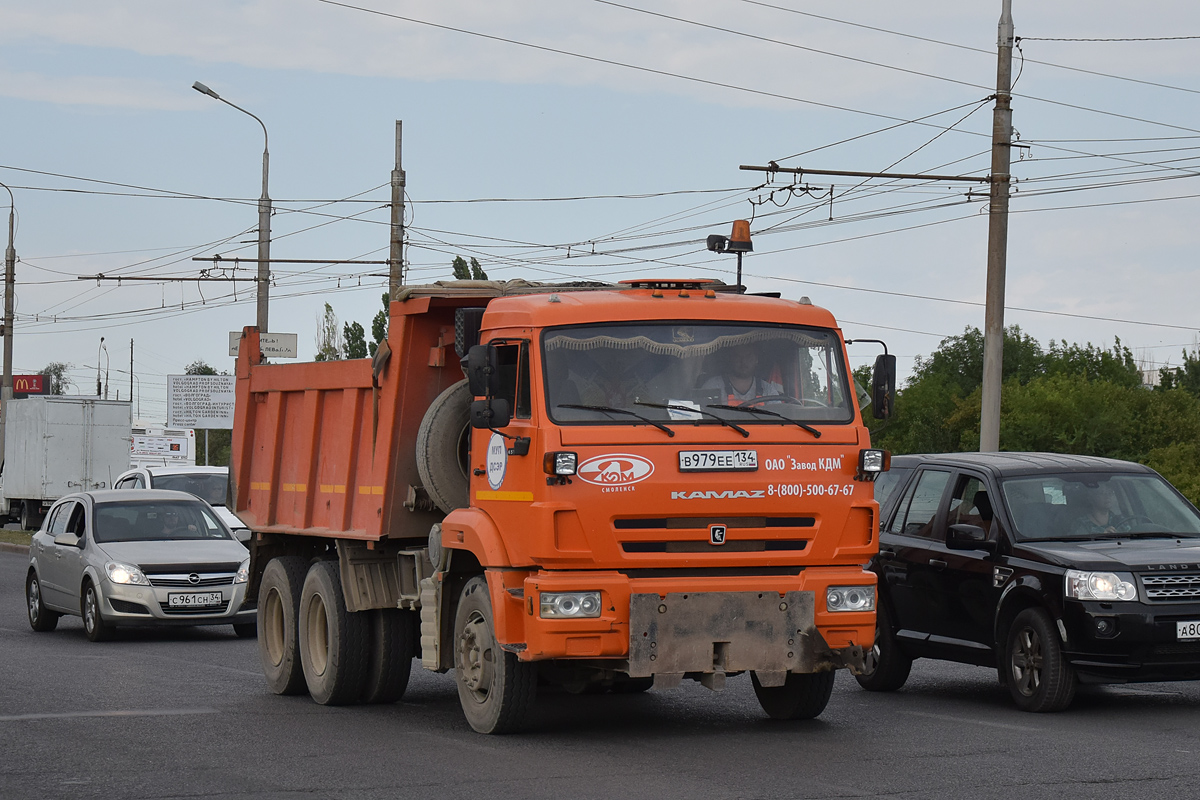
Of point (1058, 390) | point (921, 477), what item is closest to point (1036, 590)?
point (921, 477)

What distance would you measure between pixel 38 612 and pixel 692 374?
12.5 metres

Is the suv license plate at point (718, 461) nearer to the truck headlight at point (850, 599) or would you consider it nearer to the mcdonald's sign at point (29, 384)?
the truck headlight at point (850, 599)

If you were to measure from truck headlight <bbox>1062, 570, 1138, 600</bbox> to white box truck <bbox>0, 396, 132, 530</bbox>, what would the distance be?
3543cm

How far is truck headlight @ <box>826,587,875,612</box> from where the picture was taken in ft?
30.8

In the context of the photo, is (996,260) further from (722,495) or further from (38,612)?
(722,495)

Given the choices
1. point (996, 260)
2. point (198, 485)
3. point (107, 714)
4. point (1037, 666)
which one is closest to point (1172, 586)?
point (1037, 666)

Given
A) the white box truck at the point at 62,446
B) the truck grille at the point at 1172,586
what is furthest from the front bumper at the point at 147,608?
the white box truck at the point at 62,446

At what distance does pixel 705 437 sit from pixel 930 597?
3679 millimetres

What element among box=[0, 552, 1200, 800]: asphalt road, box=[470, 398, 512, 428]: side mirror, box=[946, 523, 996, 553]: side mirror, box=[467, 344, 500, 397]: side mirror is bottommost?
box=[0, 552, 1200, 800]: asphalt road

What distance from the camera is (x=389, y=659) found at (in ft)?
38.7

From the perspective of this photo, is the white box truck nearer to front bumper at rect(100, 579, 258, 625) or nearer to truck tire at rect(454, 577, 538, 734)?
front bumper at rect(100, 579, 258, 625)

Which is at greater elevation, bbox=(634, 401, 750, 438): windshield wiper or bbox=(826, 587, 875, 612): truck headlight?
bbox=(634, 401, 750, 438): windshield wiper

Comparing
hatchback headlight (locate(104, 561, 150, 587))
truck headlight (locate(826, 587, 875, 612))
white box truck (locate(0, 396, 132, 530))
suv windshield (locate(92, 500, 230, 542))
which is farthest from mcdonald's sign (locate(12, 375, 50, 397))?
truck headlight (locate(826, 587, 875, 612))

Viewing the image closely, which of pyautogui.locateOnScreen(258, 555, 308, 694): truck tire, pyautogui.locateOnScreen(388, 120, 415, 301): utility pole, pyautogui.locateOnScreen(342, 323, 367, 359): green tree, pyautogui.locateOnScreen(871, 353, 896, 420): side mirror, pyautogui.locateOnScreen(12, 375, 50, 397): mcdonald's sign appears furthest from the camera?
pyautogui.locateOnScreen(12, 375, 50, 397): mcdonald's sign
